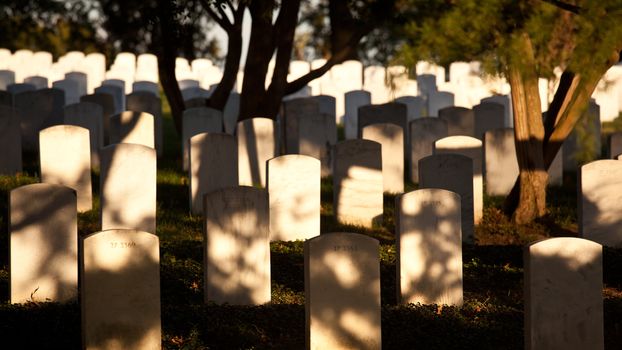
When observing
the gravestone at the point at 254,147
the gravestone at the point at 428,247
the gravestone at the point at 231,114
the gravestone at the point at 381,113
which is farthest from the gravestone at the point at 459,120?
the gravestone at the point at 428,247

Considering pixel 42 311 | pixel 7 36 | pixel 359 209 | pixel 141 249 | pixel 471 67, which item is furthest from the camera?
pixel 7 36

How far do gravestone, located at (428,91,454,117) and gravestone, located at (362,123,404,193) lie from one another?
23.6ft

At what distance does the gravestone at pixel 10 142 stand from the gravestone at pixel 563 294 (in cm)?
807

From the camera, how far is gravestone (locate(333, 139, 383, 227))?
12219mm

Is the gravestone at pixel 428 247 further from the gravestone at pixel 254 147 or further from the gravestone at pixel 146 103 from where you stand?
the gravestone at pixel 146 103

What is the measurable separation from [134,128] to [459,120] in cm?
472

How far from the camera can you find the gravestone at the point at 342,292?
25.2ft

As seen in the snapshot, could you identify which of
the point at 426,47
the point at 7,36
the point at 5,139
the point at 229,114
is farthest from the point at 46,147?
the point at 7,36

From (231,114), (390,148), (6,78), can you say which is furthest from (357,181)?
(6,78)

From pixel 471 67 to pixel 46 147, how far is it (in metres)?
14.6

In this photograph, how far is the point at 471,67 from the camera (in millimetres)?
25156

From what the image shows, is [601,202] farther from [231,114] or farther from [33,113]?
[231,114]

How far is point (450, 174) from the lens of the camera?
1170cm

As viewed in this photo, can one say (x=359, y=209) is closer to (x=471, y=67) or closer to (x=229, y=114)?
(x=229, y=114)
